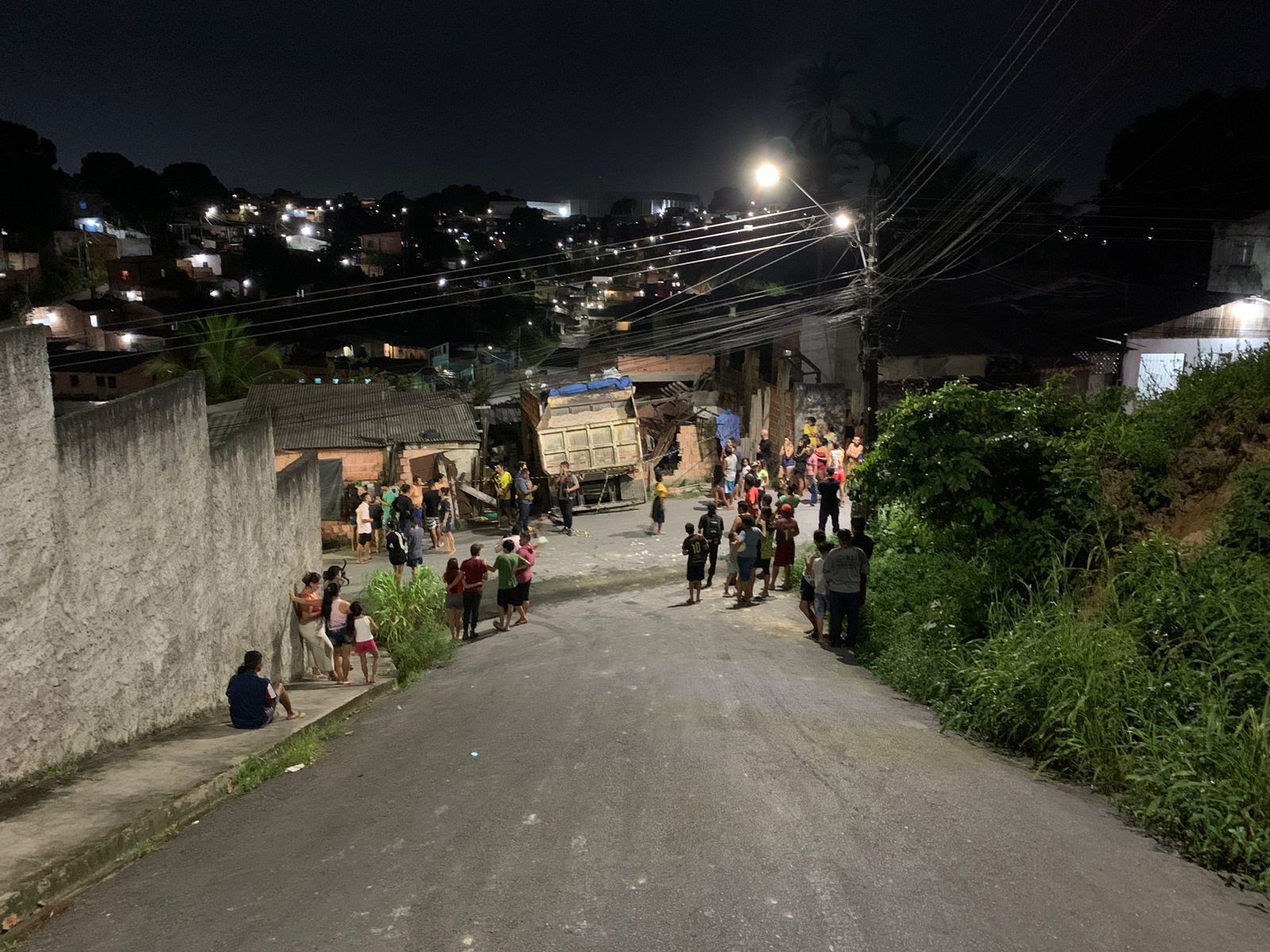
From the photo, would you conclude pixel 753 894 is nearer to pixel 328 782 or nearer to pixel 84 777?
pixel 328 782

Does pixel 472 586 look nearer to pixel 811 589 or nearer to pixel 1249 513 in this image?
pixel 811 589

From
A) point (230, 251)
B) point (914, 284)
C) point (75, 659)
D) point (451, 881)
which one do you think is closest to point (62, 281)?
point (230, 251)

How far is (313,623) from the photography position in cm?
1097

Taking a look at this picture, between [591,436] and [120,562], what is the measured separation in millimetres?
15046

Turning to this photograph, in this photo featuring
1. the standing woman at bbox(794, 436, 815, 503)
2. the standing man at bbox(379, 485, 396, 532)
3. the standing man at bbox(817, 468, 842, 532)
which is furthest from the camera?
the standing woman at bbox(794, 436, 815, 503)

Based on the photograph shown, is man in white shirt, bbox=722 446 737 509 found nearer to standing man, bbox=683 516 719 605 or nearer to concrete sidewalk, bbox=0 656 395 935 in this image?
standing man, bbox=683 516 719 605

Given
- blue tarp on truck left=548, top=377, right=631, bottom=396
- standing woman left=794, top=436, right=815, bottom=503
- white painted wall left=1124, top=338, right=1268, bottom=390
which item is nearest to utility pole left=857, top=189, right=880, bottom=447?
standing woman left=794, top=436, right=815, bottom=503

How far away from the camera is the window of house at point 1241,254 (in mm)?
30031

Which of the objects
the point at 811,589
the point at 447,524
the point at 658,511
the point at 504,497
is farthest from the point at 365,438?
the point at 811,589

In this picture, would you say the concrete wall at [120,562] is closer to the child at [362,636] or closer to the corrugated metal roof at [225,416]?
the corrugated metal roof at [225,416]

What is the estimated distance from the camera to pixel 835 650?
10898mm

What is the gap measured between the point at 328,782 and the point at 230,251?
6412cm

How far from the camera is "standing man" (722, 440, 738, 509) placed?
2130 centimetres

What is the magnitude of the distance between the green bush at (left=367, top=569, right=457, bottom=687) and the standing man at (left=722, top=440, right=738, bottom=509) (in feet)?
29.6
